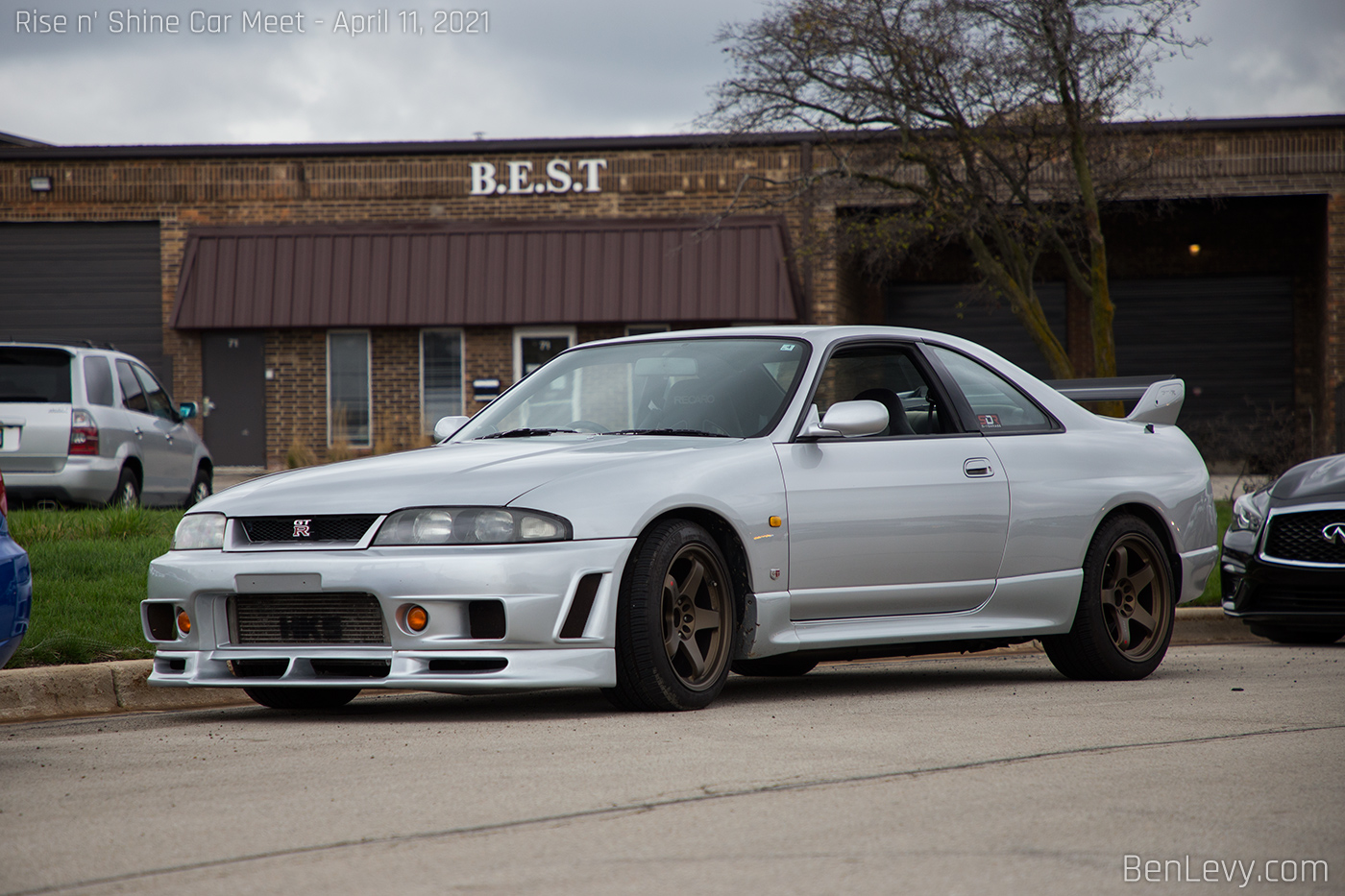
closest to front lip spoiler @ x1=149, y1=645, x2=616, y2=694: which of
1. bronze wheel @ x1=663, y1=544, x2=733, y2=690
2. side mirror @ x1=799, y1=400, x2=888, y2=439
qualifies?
bronze wheel @ x1=663, y1=544, x2=733, y2=690

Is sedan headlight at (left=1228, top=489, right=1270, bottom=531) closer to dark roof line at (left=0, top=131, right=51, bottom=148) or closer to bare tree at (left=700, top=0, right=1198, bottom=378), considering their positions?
bare tree at (left=700, top=0, right=1198, bottom=378)

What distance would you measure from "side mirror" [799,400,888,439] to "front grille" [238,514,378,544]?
1772 mm

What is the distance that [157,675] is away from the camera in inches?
237

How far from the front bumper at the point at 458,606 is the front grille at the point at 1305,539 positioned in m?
5.00

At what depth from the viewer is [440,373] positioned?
28.4 metres

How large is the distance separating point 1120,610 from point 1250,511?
9.37ft

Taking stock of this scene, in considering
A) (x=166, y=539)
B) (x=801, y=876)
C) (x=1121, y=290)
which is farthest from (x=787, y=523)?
(x=1121, y=290)

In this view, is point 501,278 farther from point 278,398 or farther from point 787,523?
point 787,523

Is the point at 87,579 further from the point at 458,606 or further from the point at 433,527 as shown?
the point at 458,606

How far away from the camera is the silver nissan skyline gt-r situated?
5555mm

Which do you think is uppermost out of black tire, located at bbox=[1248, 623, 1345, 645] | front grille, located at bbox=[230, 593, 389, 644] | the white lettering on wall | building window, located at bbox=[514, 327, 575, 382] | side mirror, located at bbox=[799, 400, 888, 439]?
the white lettering on wall

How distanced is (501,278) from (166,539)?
58.0 ft

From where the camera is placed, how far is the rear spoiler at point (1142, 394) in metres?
7.85

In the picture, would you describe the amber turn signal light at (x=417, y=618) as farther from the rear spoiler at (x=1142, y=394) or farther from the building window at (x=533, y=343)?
the building window at (x=533, y=343)
